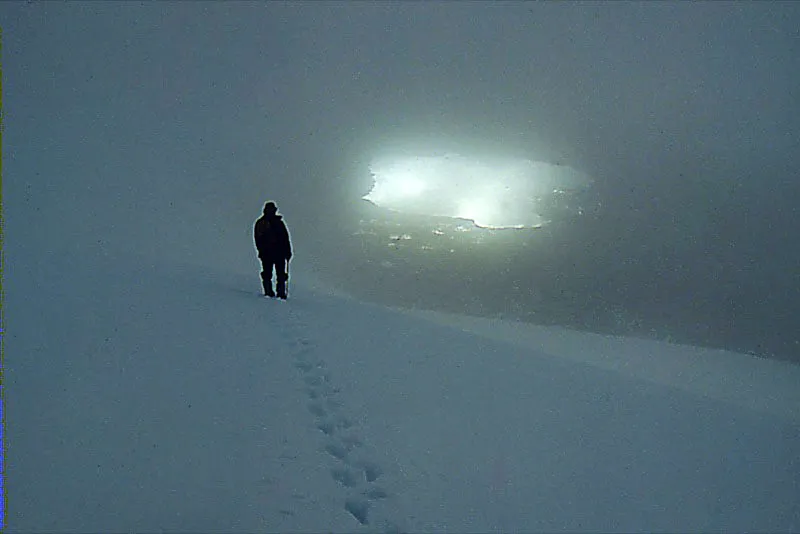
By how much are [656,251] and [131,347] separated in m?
39.4

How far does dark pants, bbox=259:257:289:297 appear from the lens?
8848 millimetres

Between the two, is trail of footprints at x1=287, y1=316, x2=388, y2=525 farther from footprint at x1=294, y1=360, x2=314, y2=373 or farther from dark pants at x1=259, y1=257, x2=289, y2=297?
dark pants at x1=259, y1=257, x2=289, y2=297

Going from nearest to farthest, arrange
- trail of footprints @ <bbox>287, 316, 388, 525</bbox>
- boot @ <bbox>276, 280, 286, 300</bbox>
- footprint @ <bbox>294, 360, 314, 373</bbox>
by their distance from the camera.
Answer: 1. trail of footprints @ <bbox>287, 316, 388, 525</bbox>
2. footprint @ <bbox>294, 360, 314, 373</bbox>
3. boot @ <bbox>276, 280, 286, 300</bbox>

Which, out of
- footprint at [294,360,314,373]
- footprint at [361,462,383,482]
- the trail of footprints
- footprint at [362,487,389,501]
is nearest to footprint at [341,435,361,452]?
the trail of footprints

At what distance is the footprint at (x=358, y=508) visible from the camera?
2.79 meters

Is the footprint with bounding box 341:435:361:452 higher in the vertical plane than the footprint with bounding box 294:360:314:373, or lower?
lower

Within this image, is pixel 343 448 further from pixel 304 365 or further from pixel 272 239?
pixel 272 239

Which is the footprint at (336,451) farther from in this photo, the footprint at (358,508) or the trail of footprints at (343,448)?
the footprint at (358,508)

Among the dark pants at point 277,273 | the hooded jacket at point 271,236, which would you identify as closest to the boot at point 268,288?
the dark pants at point 277,273

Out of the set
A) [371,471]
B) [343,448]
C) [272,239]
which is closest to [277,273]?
[272,239]

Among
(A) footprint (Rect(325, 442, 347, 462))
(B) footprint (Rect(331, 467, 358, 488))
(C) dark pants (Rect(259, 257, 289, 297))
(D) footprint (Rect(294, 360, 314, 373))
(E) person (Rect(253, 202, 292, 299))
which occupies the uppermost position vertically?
(E) person (Rect(253, 202, 292, 299))

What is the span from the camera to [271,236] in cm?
858

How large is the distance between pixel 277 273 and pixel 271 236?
0.85 metres

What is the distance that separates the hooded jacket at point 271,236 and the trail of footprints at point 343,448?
13.8 feet
